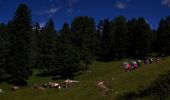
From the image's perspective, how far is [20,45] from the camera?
314ft

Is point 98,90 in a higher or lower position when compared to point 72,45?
lower

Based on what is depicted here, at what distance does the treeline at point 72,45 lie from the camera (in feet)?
314

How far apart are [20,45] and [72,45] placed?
16394mm

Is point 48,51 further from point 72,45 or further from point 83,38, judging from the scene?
point 72,45

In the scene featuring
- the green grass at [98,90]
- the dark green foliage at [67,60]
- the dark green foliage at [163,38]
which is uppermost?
the dark green foliage at [163,38]

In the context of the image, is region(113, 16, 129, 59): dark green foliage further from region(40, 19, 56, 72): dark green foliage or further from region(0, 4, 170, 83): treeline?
region(40, 19, 56, 72): dark green foliage

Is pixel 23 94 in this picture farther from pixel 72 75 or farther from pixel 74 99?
pixel 72 75

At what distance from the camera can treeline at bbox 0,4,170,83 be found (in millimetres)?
95562

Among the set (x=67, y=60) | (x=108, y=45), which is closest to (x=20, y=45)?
(x=67, y=60)

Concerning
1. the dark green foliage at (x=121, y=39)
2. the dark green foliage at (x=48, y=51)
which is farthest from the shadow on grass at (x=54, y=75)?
the dark green foliage at (x=121, y=39)

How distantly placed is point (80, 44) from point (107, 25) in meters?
37.1

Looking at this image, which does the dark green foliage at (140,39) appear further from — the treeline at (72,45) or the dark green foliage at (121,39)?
the dark green foliage at (121,39)

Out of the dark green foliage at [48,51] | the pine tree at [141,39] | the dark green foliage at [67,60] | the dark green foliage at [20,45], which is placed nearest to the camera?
the dark green foliage at [20,45]

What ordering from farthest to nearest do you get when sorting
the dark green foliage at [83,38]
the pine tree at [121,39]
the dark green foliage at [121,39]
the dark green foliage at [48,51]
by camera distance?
the pine tree at [121,39], the dark green foliage at [121,39], the dark green foliage at [48,51], the dark green foliage at [83,38]
